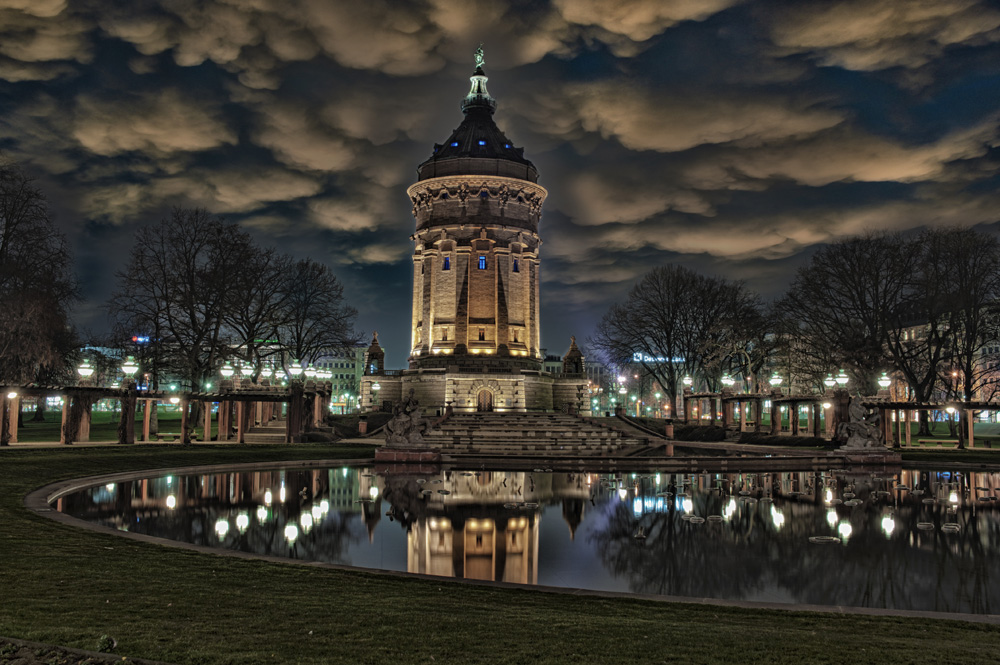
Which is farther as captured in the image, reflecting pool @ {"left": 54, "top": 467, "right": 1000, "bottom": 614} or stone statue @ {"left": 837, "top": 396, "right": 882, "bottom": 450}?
stone statue @ {"left": 837, "top": 396, "right": 882, "bottom": 450}

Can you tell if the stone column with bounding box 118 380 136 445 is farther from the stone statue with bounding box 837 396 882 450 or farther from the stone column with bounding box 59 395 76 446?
the stone statue with bounding box 837 396 882 450

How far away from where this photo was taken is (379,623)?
9664mm

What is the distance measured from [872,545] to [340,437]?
1863 inches

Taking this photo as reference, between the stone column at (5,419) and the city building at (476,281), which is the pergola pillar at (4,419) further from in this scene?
the city building at (476,281)

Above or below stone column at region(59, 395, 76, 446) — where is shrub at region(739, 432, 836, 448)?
below

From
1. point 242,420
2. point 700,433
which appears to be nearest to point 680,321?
point 700,433

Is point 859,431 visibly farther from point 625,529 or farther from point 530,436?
point 625,529

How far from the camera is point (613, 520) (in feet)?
69.1

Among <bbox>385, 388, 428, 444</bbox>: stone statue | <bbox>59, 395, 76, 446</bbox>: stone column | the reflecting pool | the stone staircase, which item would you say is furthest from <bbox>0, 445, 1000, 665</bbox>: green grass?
the stone staircase

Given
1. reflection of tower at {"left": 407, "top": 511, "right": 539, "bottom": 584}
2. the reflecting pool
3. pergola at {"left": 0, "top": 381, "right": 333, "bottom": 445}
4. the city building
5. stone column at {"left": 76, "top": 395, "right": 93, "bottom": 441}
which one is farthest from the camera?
the city building

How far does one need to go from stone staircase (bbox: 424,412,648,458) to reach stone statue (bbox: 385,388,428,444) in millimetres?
9245

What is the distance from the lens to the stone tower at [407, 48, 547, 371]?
8219 centimetres

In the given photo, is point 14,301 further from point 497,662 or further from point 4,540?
point 497,662

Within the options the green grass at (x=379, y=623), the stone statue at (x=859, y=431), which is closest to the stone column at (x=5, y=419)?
the green grass at (x=379, y=623)
